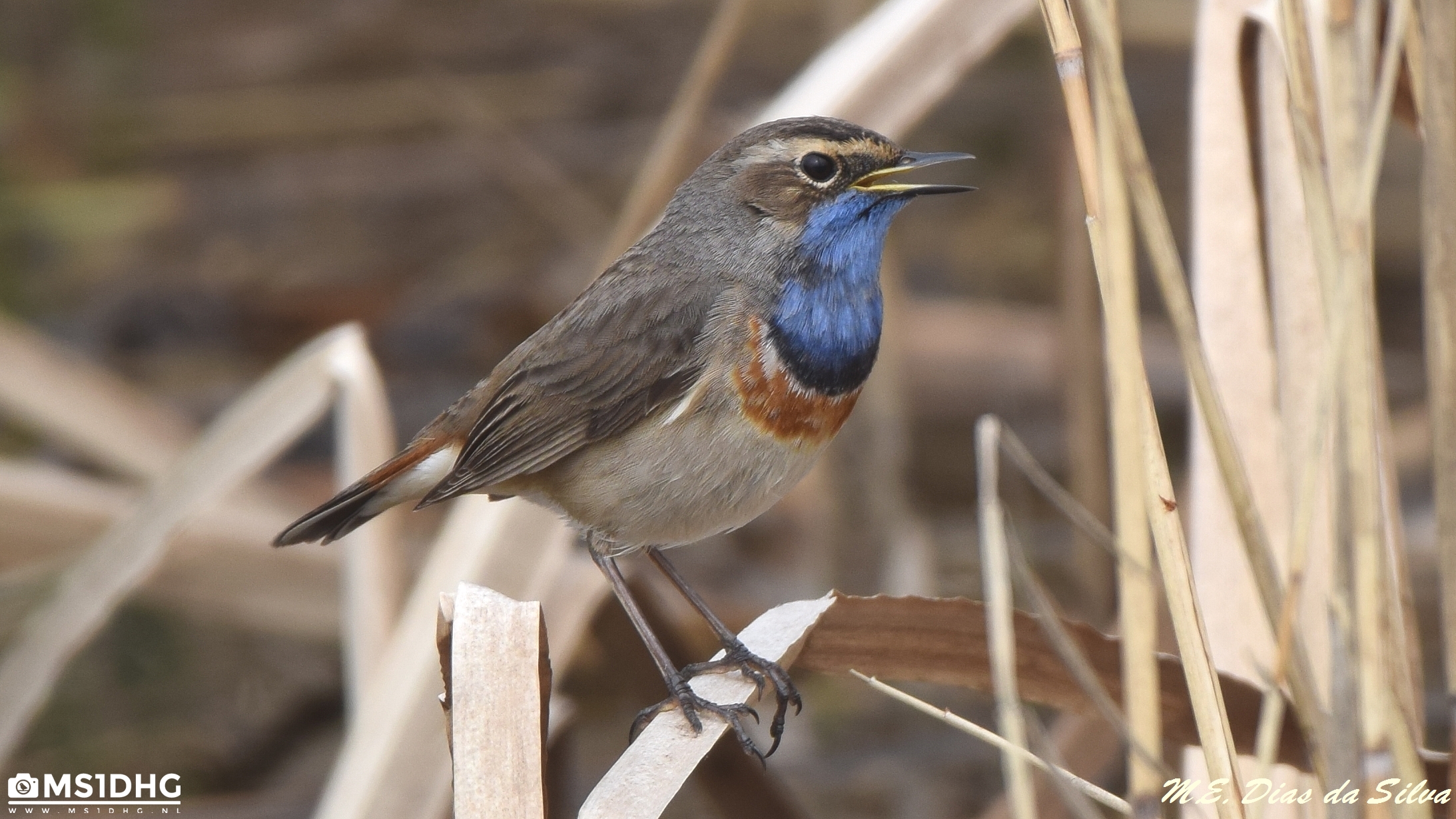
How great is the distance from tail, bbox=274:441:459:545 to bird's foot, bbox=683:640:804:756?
0.83 meters

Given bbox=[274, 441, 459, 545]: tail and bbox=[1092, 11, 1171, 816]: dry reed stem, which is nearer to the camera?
bbox=[1092, 11, 1171, 816]: dry reed stem

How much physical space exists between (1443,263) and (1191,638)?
0.69 metres

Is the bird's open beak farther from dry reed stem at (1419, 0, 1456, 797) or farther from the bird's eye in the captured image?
dry reed stem at (1419, 0, 1456, 797)

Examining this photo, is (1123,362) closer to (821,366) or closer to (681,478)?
(821,366)

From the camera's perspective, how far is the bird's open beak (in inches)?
126

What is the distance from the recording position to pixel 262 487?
17.6 ft

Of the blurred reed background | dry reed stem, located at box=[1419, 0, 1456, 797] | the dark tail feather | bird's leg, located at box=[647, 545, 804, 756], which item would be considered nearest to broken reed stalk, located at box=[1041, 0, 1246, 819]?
the blurred reed background

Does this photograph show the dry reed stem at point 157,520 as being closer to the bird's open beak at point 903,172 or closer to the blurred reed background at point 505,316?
the blurred reed background at point 505,316

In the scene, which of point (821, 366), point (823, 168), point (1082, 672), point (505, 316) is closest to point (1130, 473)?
point (1082, 672)

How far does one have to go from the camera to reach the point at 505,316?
728 centimetres

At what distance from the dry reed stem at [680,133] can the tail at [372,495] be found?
741mm

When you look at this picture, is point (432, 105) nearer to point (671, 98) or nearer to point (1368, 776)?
point (671, 98)

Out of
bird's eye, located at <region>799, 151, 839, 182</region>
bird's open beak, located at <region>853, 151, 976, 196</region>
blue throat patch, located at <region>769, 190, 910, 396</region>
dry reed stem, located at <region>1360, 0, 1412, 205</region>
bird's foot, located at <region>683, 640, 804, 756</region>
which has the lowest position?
bird's foot, located at <region>683, 640, 804, 756</region>

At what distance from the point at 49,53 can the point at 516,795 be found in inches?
287
